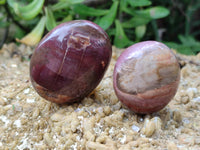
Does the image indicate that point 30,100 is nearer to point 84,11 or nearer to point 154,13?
point 84,11

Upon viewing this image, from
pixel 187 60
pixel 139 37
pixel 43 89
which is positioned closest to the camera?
pixel 43 89

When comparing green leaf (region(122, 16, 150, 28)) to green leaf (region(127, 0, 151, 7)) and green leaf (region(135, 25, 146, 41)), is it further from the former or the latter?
green leaf (region(127, 0, 151, 7))

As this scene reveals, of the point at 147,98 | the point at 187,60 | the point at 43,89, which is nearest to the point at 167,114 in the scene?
the point at 147,98

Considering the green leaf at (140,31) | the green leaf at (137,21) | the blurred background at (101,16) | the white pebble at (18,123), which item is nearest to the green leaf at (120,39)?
the blurred background at (101,16)

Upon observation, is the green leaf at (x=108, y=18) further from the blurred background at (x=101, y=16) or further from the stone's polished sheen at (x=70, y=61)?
the stone's polished sheen at (x=70, y=61)

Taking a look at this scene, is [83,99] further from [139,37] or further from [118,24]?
[139,37]

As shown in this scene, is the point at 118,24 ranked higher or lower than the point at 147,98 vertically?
lower

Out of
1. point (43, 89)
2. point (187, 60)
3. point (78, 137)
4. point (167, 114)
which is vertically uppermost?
point (43, 89)
